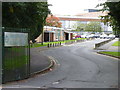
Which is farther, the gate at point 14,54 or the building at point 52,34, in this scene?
the building at point 52,34

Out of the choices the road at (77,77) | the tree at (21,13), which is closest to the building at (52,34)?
the tree at (21,13)

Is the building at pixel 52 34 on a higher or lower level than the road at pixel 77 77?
higher

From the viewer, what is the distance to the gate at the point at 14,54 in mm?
9938

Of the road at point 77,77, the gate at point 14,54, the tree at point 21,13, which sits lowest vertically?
the road at point 77,77

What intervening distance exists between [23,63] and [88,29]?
106969 mm

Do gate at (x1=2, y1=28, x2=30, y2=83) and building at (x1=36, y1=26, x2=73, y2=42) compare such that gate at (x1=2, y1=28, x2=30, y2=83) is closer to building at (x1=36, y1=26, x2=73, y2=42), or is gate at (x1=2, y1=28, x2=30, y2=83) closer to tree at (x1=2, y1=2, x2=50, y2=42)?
tree at (x1=2, y1=2, x2=50, y2=42)

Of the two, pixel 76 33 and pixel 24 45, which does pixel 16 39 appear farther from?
pixel 76 33

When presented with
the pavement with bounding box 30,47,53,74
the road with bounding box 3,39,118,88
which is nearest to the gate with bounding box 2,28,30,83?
the road with bounding box 3,39,118,88

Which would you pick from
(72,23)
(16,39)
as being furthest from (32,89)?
(72,23)

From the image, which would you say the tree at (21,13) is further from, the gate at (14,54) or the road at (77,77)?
the road at (77,77)

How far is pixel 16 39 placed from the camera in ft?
33.7

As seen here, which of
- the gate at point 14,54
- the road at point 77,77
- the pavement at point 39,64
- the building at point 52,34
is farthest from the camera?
the building at point 52,34

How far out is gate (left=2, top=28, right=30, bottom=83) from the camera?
9.94 metres

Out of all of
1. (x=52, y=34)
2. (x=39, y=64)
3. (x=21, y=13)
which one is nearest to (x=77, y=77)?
(x=39, y=64)
